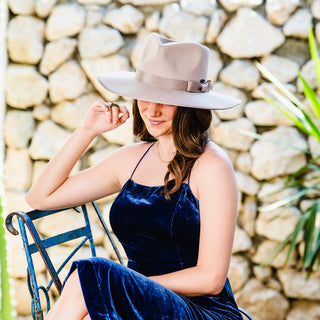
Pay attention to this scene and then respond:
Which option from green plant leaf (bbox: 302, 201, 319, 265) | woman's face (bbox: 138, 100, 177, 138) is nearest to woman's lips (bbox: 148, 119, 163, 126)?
woman's face (bbox: 138, 100, 177, 138)

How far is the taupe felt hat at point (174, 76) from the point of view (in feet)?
4.54

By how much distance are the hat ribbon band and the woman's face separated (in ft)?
0.18

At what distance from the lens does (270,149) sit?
2.42 metres

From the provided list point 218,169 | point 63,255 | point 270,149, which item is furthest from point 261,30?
point 63,255

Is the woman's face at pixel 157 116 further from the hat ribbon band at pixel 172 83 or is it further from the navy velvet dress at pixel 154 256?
the navy velvet dress at pixel 154 256

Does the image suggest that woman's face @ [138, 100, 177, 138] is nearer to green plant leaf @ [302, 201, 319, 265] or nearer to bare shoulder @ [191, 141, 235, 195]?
bare shoulder @ [191, 141, 235, 195]

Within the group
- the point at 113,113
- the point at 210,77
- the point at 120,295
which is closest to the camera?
the point at 120,295

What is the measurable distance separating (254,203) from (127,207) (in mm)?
1163

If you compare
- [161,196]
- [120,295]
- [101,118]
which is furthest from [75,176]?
[120,295]

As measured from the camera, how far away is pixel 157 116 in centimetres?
140

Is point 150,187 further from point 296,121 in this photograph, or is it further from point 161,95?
point 296,121

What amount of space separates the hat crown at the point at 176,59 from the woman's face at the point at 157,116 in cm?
9

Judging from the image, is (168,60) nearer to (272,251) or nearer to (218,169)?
(218,169)

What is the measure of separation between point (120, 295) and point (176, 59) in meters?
0.65
